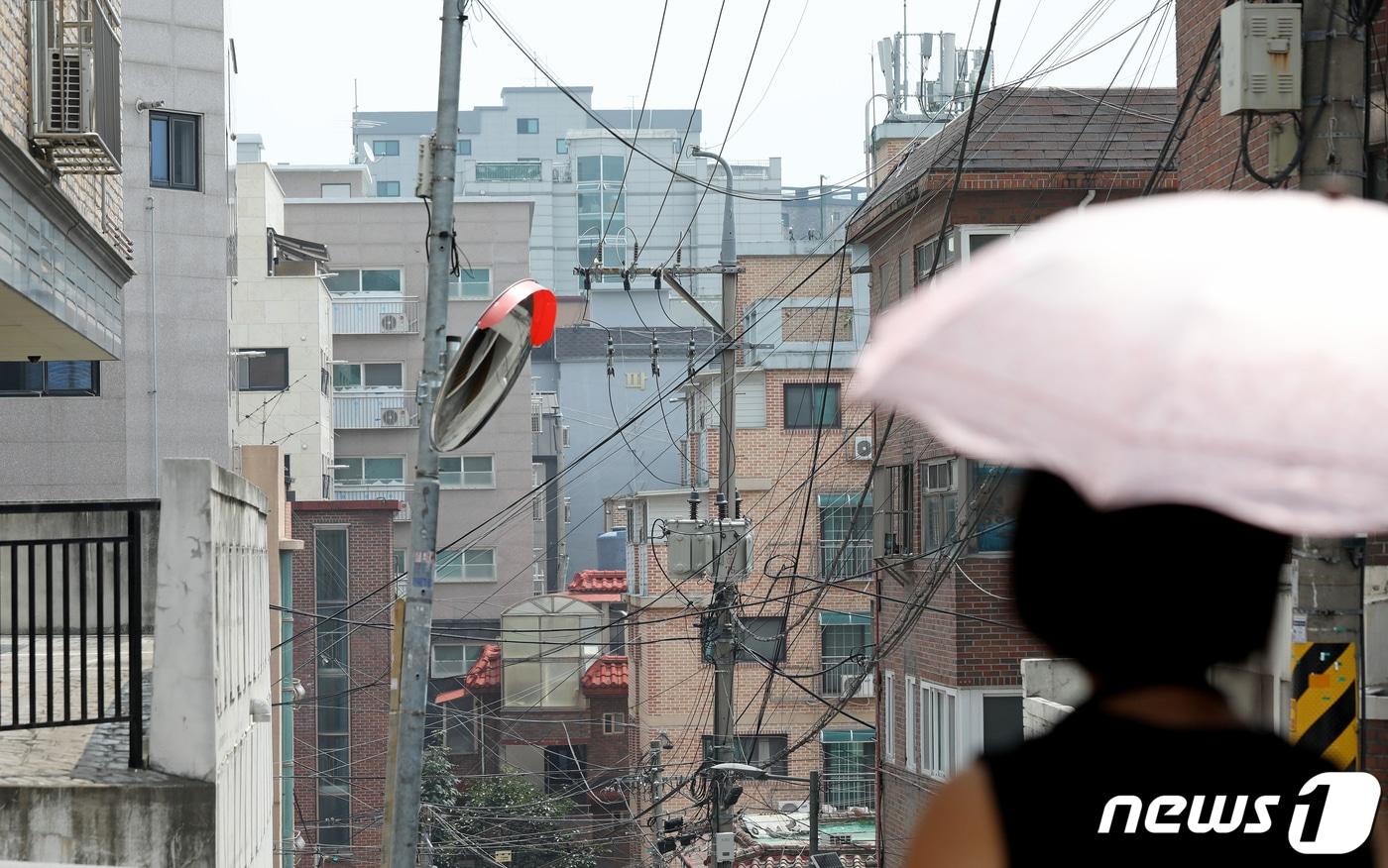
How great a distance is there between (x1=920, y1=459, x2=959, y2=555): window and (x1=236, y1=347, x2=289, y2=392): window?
2701cm

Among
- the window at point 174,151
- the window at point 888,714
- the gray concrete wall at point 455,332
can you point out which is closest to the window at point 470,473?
the gray concrete wall at point 455,332

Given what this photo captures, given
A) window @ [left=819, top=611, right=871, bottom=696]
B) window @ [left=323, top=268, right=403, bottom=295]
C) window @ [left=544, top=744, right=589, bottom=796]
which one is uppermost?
window @ [left=323, top=268, right=403, bottom=295]

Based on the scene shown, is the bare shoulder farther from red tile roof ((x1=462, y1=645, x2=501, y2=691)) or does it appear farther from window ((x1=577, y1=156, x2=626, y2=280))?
window ((x1=577, y1=156, x2=626, y2=280))

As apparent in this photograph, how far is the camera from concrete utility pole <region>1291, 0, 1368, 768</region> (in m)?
6.96

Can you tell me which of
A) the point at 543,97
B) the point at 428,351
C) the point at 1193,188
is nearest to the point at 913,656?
the point at 1193,188

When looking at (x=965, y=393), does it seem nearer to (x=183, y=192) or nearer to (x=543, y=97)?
(x=183, y=192)

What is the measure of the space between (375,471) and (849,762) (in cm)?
2307

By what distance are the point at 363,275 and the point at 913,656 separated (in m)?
37.1

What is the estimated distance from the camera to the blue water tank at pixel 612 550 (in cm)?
6706

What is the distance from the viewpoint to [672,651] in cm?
4084

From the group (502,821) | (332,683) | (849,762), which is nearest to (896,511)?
(849,762)

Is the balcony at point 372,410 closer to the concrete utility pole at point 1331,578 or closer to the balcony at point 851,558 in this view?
the balcony at point 851,558

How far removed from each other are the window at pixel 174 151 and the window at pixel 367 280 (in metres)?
23.6

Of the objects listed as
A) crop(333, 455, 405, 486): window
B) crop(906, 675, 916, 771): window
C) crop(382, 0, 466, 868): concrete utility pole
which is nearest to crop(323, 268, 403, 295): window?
crop(333, 455, 405, 486): window
